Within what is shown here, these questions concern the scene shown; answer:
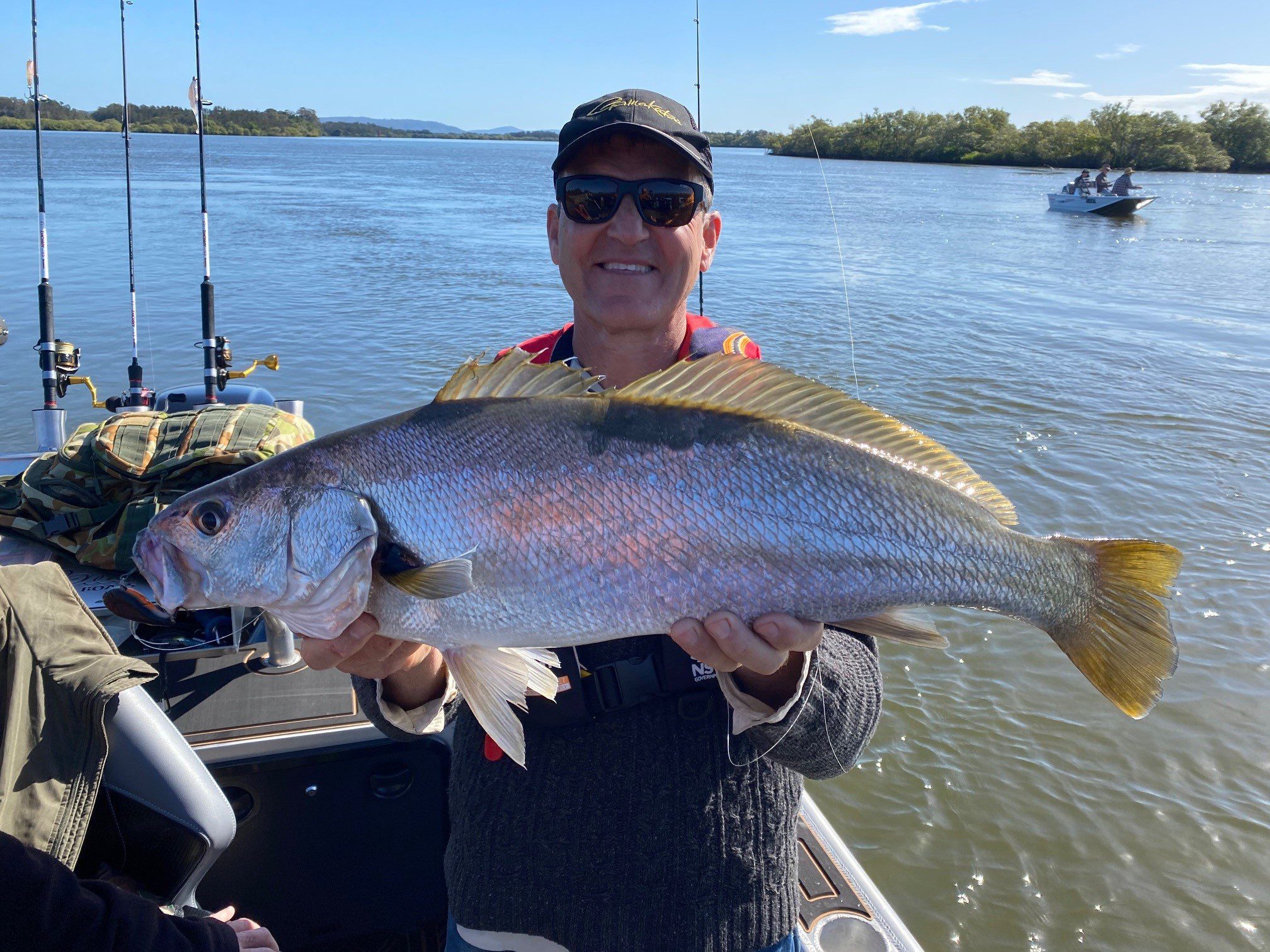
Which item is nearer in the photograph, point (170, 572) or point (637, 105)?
point (170, 572)

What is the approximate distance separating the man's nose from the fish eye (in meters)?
1.17

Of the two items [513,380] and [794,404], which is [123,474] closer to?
[513,380]

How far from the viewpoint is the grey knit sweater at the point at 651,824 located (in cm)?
189

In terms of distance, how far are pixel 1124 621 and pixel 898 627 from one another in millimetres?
533

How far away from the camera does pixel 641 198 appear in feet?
7.36

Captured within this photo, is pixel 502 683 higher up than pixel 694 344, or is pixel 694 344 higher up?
pixel 694 344

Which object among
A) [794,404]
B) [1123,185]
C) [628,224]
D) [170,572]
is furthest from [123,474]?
[1123,185]

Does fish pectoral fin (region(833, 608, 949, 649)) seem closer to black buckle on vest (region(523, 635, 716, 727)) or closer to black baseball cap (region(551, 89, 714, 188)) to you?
black buckle on vest (region(523, 635, 716, 727))

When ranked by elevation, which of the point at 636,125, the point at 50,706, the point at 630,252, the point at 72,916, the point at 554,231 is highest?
the point at 636,125

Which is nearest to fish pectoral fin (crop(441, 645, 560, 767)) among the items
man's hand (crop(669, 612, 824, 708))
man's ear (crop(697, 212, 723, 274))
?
man's hand (crop(669, 612, 824, 708))

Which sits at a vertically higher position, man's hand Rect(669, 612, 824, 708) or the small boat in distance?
the small boat in distance

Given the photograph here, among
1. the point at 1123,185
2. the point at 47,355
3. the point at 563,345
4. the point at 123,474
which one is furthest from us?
the point at 1123,185

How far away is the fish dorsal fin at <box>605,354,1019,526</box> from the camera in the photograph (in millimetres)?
1911

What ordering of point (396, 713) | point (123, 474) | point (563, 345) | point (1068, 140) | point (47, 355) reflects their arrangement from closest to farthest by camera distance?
point (396, 713) < point (563, 345) < point (123, 474) < point (47, 355) < point (1068, 140)
